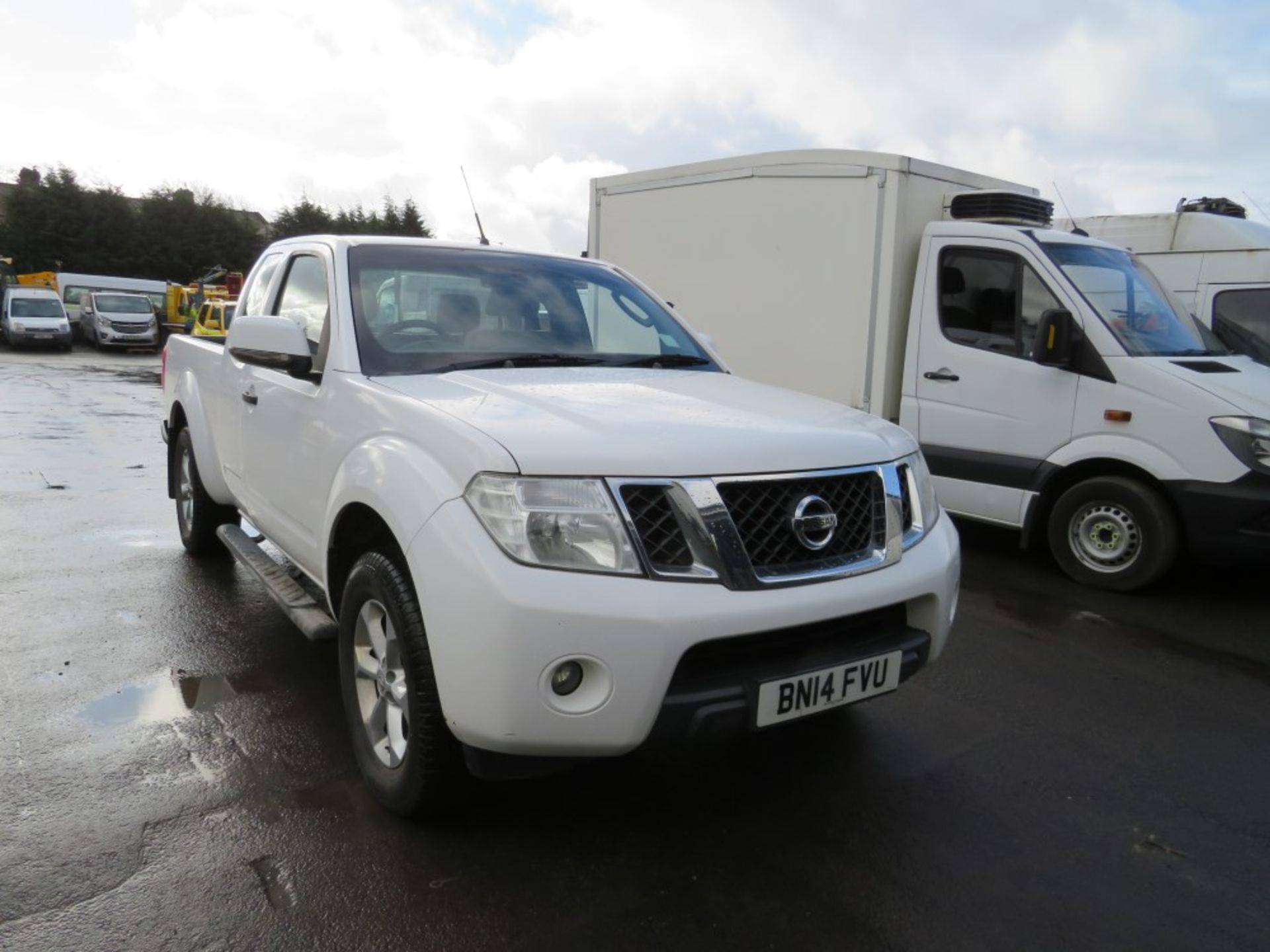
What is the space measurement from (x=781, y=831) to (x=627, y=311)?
225 cm

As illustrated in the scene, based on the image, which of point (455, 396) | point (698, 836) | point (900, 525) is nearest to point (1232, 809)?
point (900, 525)

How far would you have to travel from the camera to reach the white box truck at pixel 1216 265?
7387mm

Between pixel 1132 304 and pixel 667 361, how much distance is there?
365 cm

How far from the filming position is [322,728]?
3436 millimetres

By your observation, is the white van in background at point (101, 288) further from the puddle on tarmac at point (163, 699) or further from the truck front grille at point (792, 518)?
the truck front grille at point (792, 518)

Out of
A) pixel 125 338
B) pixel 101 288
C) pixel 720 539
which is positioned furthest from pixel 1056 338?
pixel 101 288

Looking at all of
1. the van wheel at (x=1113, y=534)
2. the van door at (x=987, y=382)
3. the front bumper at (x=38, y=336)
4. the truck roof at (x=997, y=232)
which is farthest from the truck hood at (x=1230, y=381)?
the front bumper at (x=38, y=336)

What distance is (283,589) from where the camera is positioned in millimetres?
3654

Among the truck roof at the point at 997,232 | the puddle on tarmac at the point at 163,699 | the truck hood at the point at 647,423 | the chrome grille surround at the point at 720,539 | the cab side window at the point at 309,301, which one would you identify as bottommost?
the puddle on tarmac at the point at 163,699

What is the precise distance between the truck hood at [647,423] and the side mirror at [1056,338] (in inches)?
110

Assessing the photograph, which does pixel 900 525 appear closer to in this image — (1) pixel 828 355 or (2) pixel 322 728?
(2) pixel 322 728

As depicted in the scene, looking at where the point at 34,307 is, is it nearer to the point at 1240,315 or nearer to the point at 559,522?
the point at 1240,315

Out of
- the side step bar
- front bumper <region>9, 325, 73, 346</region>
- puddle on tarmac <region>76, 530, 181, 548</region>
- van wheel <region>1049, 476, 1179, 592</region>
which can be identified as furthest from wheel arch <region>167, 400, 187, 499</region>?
front bumper <region>9, 325, 73, 346</region>

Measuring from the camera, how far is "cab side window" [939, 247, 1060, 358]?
5.82 metres
